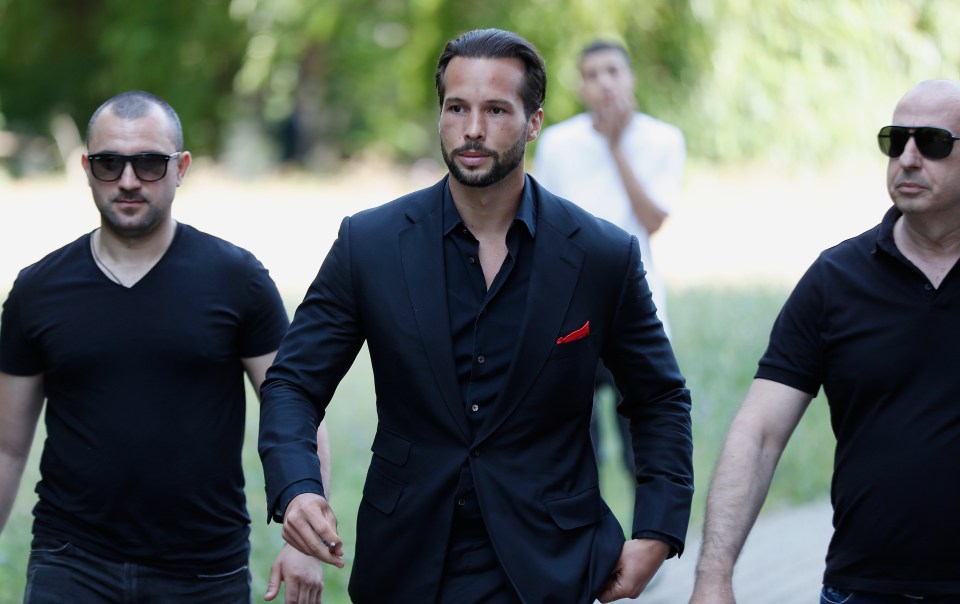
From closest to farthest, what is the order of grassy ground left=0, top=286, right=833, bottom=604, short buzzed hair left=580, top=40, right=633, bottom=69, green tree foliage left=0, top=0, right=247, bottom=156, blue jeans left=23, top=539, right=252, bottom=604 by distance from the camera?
blue jeans left=23, top=539, right=252, bottom=604, short buzzed hair left=580, top=40, right=633, bottom=69, grassy ground left=0, top=286, right=833, bottom=604, green tree foliage left=0, top=0, right=247, bottom=156

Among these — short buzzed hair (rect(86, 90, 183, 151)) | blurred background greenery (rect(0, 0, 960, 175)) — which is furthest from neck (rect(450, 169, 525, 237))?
blurred background greenery (rect(0, 0, 960, 175))

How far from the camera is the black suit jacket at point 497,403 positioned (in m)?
3.89

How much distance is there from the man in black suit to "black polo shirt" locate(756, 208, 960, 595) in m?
0.45

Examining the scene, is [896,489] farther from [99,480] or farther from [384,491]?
[99,480]

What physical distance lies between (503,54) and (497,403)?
0.94 metres

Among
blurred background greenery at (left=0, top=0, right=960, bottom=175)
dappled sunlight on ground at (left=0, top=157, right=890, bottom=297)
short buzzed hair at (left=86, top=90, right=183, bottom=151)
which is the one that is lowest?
short buzzed hair at (left=86, top=90, right=183, bottom=151)

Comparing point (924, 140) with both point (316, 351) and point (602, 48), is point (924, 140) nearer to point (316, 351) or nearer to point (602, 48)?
point (316, 351)

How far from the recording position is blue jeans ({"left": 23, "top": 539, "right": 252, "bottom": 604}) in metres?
4.69

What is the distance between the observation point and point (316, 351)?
4.10 m

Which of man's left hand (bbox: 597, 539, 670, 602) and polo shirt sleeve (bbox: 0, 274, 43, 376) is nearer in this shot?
man's left hand (bbox: 597, 539, 670, 602)

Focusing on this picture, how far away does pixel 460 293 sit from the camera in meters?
4.02

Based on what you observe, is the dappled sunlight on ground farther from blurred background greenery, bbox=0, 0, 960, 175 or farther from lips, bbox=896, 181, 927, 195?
lips, bbox=896, 181, 927, 195

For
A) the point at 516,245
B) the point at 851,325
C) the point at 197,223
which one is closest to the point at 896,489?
the point at 851,325

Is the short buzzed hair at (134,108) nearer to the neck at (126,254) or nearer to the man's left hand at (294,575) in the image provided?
the neck at (126,254)
